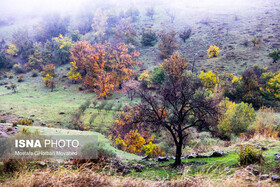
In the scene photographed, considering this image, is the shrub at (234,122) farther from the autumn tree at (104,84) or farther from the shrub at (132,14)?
the shrub at (132,14)

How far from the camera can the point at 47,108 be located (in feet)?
99.6

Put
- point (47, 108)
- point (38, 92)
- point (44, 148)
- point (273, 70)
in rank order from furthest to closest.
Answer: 1. point (38, 92)
2. point (273, 70)
3. point (47, 108)
4. point (44, 148)

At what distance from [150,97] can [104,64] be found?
36445mm

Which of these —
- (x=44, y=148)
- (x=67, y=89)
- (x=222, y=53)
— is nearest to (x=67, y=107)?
(x=67, y=89)

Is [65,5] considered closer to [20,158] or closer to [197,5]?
[197,5]

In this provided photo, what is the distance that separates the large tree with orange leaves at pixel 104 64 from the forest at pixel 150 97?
11.0 inches

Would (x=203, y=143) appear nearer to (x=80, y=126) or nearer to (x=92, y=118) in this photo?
(x=80, y=126)

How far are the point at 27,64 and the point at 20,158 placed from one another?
2299 inches

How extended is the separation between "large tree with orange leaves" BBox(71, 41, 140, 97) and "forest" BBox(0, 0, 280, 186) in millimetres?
278

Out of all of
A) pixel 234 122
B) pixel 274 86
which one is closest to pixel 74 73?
pixel 234 122

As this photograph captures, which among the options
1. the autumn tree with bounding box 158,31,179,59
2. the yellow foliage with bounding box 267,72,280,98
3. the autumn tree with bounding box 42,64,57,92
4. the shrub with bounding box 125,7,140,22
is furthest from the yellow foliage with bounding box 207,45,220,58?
the autumn tree with bounding box 42,64,57,92

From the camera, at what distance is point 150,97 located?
9.29 m

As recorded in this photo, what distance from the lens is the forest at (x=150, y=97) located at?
7223 mm

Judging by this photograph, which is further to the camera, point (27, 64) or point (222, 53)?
point (27, 64)
